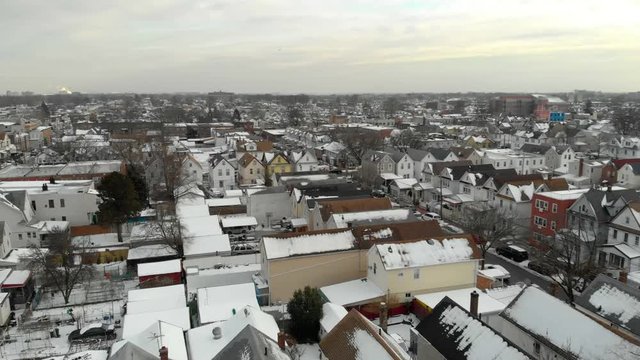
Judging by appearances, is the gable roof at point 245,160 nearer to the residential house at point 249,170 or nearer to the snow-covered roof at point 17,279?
the residential house at point 249,170

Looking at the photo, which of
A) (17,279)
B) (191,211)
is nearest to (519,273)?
(191,211)

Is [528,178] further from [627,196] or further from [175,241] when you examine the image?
A: [175,241]

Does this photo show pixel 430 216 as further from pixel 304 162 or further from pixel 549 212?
pixel 304 162

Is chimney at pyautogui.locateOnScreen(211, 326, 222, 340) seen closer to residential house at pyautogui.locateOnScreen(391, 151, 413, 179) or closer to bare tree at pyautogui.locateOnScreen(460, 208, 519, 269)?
bare tree at pyautogui.locateOnScreen(460, 208, 519, 269)

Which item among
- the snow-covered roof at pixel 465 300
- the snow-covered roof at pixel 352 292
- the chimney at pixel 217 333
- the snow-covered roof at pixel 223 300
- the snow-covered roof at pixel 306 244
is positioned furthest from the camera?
the snow-covered roof at pixel 306 244

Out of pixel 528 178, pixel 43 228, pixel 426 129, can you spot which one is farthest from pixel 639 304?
pixel 426 129

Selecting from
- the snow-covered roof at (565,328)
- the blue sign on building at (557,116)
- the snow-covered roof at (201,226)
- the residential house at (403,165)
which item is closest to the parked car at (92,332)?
the snow-covered roof at (201,226)
